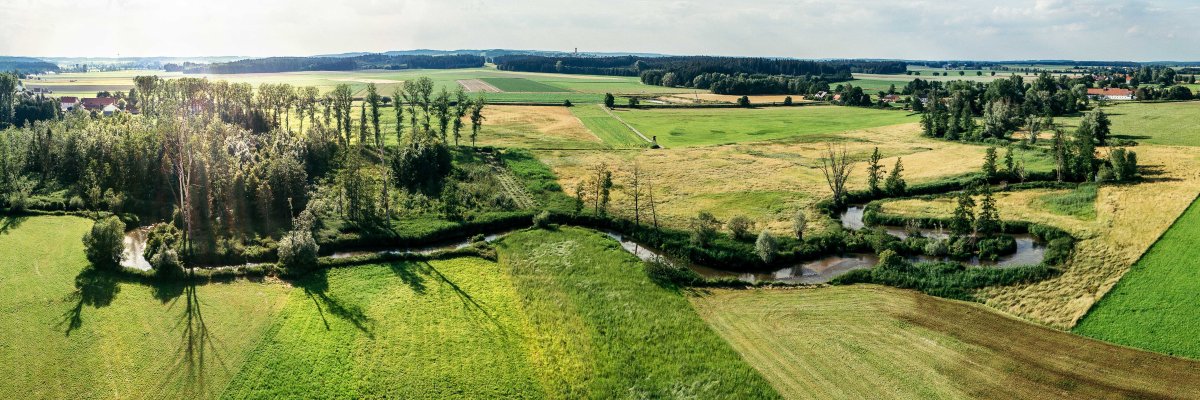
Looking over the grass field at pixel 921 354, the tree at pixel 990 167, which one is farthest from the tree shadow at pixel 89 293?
the tree at pixel 990 167

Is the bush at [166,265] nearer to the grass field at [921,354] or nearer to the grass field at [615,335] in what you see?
the grass field at [615,335]

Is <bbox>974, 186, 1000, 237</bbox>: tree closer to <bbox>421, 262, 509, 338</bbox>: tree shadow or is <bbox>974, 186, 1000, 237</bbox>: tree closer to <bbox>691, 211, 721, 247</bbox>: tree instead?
<bbox>691, 211, 721, 247</bbox>: tree

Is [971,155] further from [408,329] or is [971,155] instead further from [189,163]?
[189,163]

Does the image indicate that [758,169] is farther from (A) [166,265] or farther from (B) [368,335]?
(A) [166,265]

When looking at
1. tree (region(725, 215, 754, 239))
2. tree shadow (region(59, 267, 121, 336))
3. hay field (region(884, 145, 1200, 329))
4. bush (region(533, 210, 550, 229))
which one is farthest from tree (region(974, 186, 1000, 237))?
tree shadow (region(59, 267, 121, 336))

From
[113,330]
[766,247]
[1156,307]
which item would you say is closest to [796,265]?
[766,247]

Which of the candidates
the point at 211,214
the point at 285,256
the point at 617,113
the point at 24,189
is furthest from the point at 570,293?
the point at 617,113
